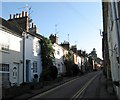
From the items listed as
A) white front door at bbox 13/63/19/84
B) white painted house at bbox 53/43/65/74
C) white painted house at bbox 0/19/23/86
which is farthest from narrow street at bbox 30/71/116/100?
white painted house at bbox 53/43/65/74

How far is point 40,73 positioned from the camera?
30.4 m

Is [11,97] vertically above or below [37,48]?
below

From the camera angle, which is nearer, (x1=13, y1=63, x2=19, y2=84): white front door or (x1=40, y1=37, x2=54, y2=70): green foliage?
(x1=13, y1=63, x2=19, y2=84): white front door

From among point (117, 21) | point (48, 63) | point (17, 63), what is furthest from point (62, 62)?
point (117, 21)

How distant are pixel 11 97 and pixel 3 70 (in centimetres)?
539

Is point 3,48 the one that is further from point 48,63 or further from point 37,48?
point 48,63

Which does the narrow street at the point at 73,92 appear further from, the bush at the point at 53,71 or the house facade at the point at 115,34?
the bush at the point at 53,71

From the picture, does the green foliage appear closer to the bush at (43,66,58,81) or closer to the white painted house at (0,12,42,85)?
the white painted house at (0,12,42,85)

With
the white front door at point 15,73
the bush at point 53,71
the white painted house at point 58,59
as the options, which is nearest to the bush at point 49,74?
the bush at point 53,71

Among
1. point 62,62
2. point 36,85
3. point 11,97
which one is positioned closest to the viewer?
point 11,97

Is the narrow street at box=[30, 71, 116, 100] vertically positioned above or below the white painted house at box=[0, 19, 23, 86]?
below

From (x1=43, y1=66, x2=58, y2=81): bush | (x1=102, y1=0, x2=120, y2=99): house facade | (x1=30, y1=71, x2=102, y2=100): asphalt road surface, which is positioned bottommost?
(x1=30, y1=71, x2=102, y2=100): asphalt road surface

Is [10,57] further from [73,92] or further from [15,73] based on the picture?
[73,92]

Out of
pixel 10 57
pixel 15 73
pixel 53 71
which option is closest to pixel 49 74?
pixel 53 71
